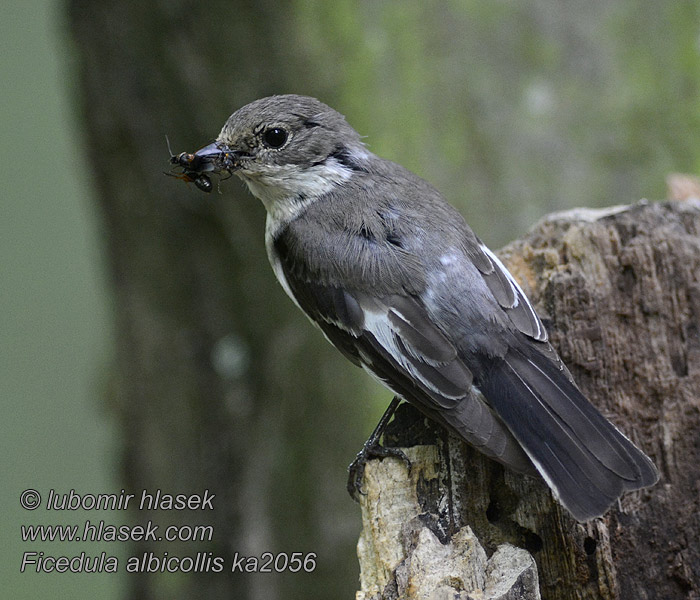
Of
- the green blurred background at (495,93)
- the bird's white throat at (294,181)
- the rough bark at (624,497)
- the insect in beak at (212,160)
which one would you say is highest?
the green blurred background at (495,93)

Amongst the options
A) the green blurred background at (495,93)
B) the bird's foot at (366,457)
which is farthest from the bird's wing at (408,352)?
the green blurred background at (495,93)

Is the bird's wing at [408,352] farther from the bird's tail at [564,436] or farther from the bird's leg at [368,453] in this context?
the bird's leg at [368,453]

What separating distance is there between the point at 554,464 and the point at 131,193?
3.66 metres

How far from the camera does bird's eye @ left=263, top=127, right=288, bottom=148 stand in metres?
3.50

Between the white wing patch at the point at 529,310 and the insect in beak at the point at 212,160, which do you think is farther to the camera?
the insect in beak at the point at 212,160

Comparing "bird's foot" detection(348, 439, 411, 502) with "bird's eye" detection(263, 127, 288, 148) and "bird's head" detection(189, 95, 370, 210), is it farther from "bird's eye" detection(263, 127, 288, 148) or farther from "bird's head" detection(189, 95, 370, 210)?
"bird's eye" detection(263, 127, 288, 148)

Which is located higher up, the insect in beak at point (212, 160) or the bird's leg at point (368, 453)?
the insect in beak at point (212, 160)

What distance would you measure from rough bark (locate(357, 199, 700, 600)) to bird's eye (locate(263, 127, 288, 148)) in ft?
4.06

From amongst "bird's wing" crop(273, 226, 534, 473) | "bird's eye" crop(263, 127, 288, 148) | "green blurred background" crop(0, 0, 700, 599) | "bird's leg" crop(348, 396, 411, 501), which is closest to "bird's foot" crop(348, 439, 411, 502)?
"bird's leg" crop(348, 396, 411, 501)

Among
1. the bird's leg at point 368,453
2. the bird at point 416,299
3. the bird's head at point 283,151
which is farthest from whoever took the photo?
the bird's head at point 283,151

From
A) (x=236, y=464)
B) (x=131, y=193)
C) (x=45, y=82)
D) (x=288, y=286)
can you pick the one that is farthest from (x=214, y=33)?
(x=45, y=82)

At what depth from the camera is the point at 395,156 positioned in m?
5.14

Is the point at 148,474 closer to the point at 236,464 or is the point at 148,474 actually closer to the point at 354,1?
the point at 236,464

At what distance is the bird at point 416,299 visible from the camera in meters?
2.74
